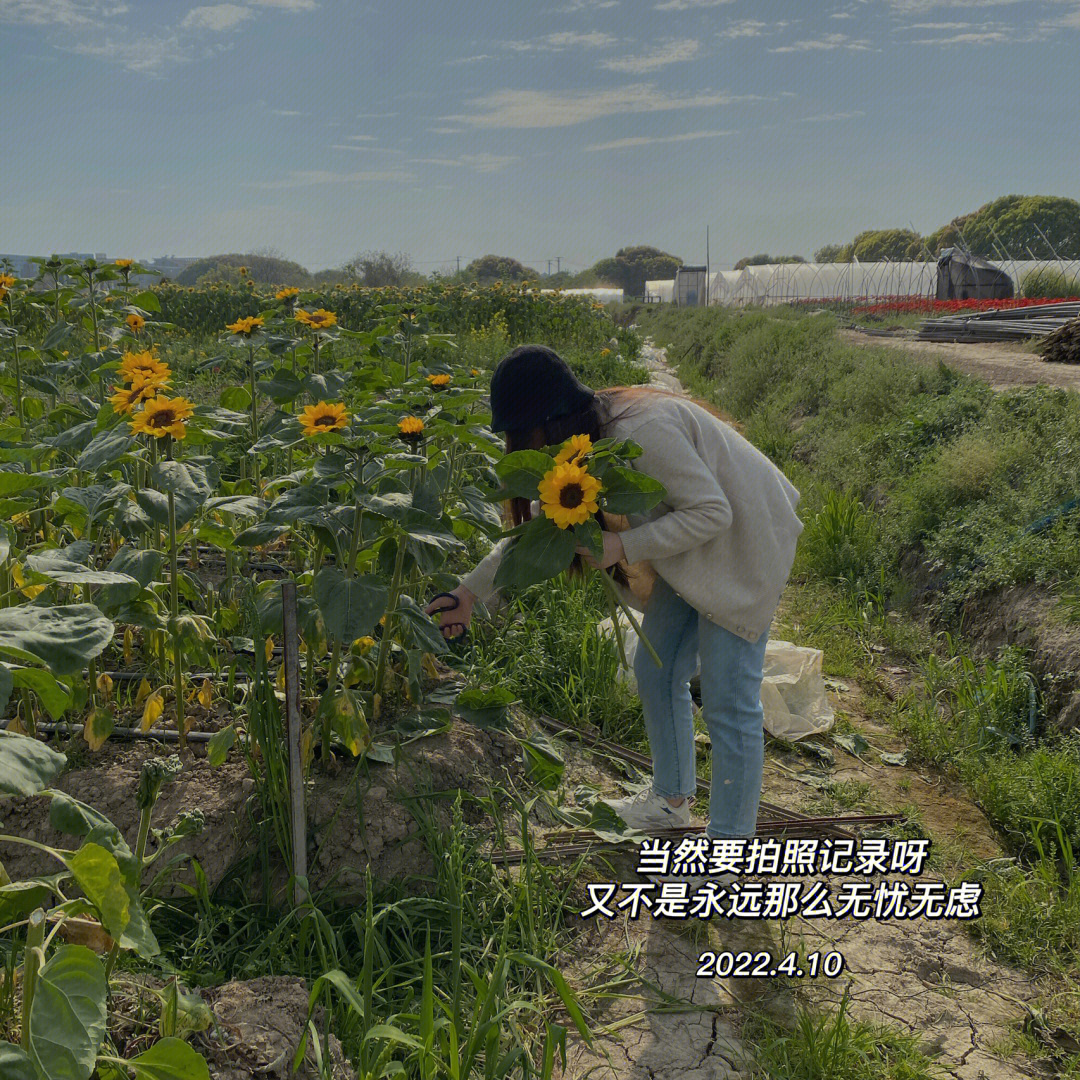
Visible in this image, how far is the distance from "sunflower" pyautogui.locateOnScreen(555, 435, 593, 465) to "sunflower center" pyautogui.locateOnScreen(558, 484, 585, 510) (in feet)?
0.16

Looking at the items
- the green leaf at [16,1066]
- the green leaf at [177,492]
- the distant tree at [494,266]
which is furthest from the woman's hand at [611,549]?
the distant tree at [494,266]

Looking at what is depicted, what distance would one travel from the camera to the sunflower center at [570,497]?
1.82 metres

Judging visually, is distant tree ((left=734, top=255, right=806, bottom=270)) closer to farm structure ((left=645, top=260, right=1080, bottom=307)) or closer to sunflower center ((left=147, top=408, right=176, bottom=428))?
farm structure ((left=645, top=260, right=1080, bottom=307))

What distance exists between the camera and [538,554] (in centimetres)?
187

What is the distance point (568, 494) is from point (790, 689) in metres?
1.95

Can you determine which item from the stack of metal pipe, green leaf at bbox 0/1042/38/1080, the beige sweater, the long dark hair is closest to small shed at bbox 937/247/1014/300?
the stack of metal pipe

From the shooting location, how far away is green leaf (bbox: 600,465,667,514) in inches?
74.2

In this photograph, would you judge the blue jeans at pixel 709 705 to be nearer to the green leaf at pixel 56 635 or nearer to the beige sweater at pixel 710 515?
the beige sweater at pixel 710 515

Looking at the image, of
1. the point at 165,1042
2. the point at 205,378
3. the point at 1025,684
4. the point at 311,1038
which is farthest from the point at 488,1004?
the point at 205,378

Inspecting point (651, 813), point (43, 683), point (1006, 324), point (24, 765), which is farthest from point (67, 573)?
point (1006, 324)

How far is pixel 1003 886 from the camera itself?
2471mm

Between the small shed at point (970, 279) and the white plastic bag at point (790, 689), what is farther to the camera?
the small shed at point (970, 279)

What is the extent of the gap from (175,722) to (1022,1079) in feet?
6.67

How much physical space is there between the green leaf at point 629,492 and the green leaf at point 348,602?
488mm
